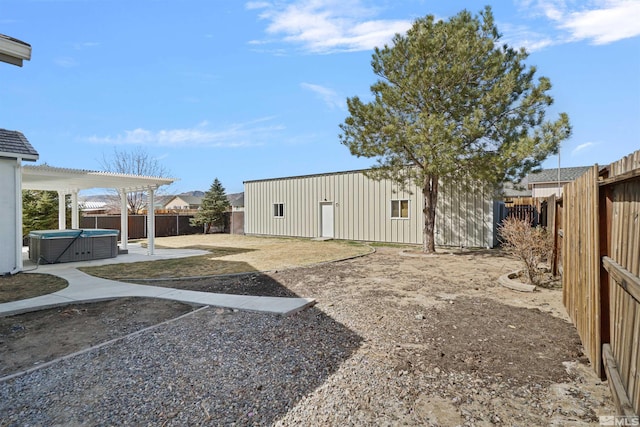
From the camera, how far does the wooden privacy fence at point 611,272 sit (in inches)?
80.1

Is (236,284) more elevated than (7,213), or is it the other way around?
(7,213)

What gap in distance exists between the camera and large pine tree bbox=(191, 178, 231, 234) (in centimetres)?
2330

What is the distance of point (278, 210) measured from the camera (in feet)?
67.4

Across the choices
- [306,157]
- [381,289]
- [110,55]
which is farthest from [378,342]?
[306,157]

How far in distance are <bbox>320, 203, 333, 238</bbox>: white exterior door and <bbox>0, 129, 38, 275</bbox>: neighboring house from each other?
12.7m

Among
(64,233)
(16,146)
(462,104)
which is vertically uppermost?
(462,104)

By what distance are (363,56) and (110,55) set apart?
9.18 metres

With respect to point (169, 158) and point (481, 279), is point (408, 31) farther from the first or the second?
point (169, 158)

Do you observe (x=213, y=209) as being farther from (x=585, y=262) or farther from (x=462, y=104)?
(x=585, y=262)

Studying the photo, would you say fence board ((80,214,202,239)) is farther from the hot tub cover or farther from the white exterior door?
the white exterior door

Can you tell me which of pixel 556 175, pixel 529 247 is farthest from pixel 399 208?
pixel 556 175

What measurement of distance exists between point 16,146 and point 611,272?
11851 mm

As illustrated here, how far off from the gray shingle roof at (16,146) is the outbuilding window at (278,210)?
12904mm

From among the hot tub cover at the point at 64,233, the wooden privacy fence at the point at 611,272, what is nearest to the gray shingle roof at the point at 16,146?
the hot tub cover at the point at 64,233
